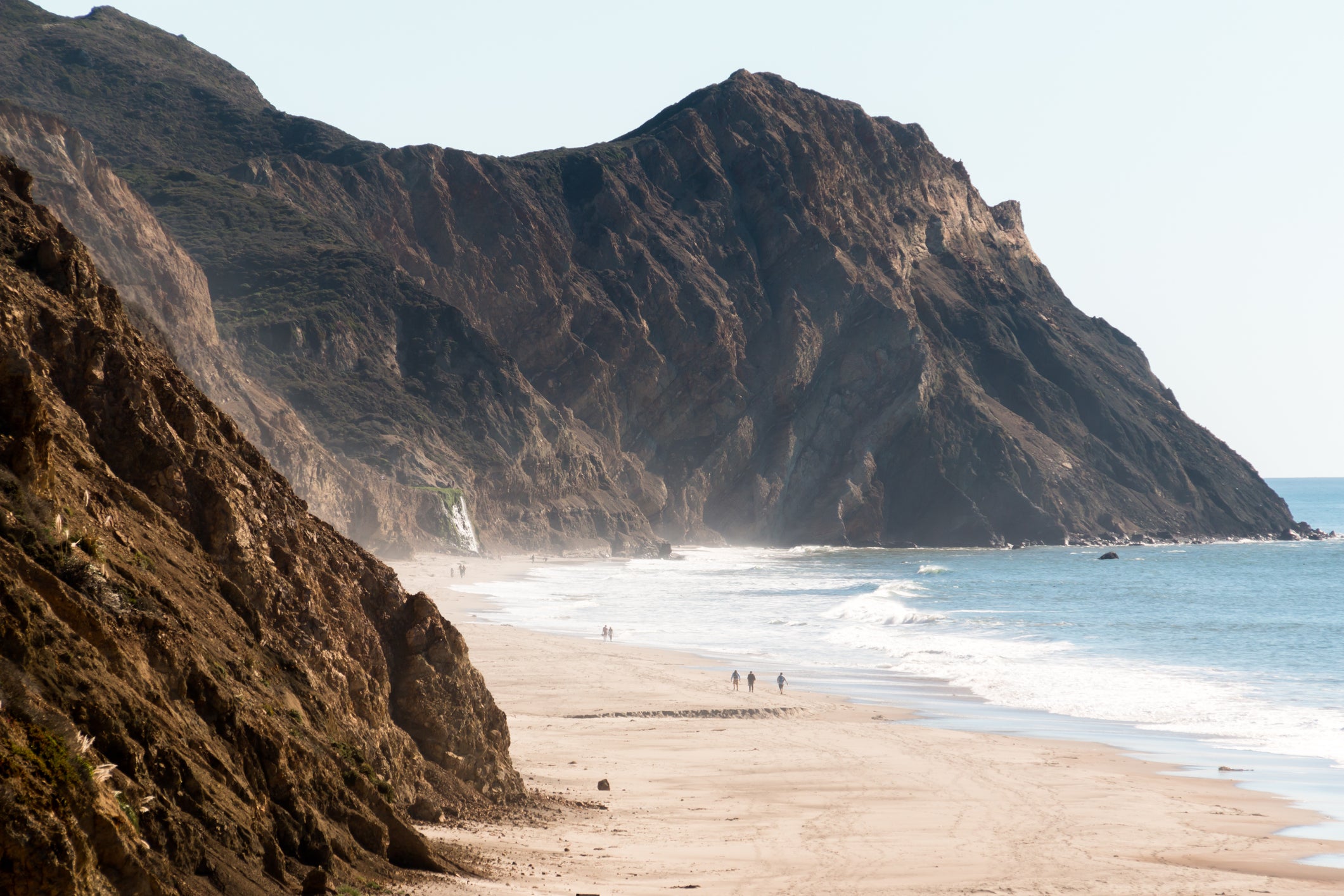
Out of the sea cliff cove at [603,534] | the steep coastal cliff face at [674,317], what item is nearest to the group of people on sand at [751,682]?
the sea cliff cove at [603,534]

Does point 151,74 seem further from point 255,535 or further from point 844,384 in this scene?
point 255,535

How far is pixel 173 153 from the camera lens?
117938 mm

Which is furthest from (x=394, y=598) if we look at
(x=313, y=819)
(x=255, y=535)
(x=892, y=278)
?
(x=892, y=278)

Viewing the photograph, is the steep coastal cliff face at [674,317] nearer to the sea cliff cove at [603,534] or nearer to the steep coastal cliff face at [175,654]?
the sea cliff cove at [603,534]

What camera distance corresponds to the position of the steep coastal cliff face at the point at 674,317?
103375 mm

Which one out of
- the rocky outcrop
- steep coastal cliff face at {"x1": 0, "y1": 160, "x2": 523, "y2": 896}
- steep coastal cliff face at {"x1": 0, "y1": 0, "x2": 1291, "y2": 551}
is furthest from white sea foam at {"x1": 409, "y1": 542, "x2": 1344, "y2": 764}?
steep coastal cliff face at {"x1": 0, "y1": 0, "x2": 1291, "y2": 551}

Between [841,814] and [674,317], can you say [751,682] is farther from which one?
[674,317]

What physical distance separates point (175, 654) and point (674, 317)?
121408 mm

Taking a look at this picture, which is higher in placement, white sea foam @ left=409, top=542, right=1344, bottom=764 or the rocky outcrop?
the rocky outcrop

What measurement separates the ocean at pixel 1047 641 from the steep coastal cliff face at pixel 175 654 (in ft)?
34.6

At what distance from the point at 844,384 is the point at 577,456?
35.4 metres

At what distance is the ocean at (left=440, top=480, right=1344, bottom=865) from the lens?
2294 cm

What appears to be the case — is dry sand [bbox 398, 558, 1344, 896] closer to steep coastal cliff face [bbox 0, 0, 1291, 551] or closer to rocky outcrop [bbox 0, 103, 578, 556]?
rocky outcrop [bbox 0, 103, 578, 556]

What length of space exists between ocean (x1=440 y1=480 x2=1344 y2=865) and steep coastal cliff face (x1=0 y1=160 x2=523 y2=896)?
34.6 ft
